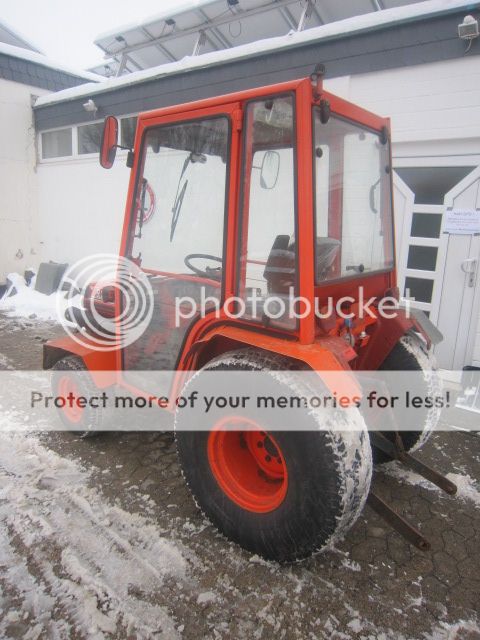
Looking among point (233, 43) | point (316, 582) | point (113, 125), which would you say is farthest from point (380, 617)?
point (233, 43)

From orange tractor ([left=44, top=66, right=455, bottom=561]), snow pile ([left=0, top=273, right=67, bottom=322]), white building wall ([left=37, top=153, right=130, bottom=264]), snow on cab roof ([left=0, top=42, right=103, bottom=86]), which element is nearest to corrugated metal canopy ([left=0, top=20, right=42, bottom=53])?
snow on cab roof ([left=0, top=42, right=103, bottom=86])

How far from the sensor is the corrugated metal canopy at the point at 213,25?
18.8 feet

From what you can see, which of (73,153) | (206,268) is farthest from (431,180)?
(73,153)

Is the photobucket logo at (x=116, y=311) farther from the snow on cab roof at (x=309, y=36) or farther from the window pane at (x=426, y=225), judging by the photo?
the snow on cab roof at (x=309, y=36)

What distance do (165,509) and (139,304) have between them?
4.13 ft

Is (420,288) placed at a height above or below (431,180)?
below

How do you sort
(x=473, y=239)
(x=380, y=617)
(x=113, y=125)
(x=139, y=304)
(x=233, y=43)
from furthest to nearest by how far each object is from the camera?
(x=233, y=43)
(x=473, y=239)
(x=139, y=304)
(x=113, y=125)
(x=380, y=617)

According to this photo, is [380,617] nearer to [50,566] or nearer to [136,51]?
[50,566]

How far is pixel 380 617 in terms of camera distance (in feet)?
6.16

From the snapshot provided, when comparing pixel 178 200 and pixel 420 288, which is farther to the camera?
pixel 420 288

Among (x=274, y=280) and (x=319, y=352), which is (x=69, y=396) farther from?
(x=319, y=352)

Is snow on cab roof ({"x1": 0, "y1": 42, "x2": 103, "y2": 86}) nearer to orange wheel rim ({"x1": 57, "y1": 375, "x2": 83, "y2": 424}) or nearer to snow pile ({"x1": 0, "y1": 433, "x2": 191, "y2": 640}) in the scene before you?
orange wheel rim ({"x1": 57, "y1": 375, "x2": 83, "y2": 424})

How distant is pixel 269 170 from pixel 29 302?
6773 mm

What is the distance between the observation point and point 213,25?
648cm
